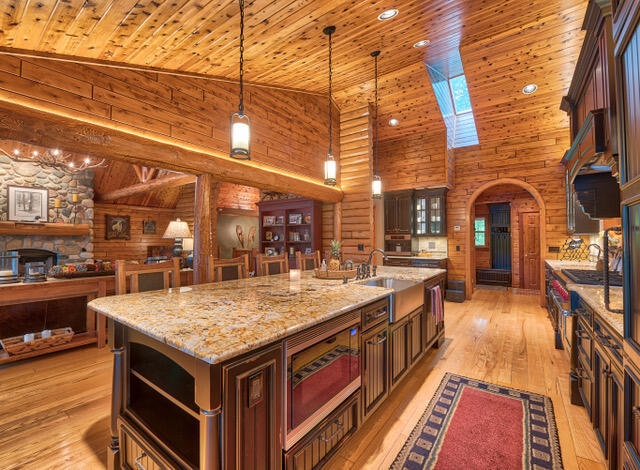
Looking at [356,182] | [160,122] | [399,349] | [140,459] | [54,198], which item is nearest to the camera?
[140,459]

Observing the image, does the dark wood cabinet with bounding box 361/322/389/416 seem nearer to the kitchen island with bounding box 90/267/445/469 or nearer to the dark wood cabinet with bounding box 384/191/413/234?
the kitchen island with bounding box 90/267/445/469

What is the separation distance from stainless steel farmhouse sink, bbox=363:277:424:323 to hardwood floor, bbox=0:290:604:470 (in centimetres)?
75

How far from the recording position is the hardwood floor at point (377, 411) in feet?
5.89

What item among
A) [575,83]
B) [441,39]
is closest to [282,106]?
[441,39]

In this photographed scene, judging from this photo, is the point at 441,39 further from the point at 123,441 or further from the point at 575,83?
the point at 123,441

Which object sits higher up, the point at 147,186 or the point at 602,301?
the point at 147,186

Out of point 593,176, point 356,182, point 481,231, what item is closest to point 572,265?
point 593,176

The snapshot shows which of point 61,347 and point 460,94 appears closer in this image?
point 61,347

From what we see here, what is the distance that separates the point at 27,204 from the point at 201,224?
4.92 meters

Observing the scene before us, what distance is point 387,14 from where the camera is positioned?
3.07m

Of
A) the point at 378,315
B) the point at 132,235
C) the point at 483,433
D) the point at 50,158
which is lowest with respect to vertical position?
the point at 483,433

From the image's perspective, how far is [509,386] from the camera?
2.64 meters

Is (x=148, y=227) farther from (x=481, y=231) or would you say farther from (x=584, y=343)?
(x=481, y=231)

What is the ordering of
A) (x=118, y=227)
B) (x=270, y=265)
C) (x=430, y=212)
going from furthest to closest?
(x=118, y=227) < (x=430, y=212) < (x=270, y=265)
